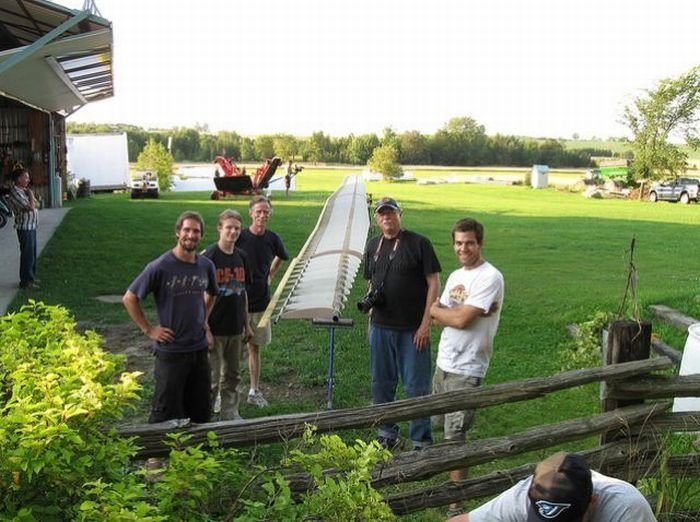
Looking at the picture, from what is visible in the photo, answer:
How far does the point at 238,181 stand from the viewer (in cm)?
3416

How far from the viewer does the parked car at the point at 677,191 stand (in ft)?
137

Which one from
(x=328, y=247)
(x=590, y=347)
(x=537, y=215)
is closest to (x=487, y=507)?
(x=590, y=347)

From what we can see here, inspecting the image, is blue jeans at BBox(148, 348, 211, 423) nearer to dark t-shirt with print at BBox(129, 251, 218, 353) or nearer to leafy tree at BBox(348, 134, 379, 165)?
dark t-shirt with print at BBox(129, 251, 218, 353)

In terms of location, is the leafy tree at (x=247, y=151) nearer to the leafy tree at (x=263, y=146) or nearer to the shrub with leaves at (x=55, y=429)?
the leafy tree at (x=263, y=146)

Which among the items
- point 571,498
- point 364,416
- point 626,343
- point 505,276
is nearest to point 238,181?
point 505,276

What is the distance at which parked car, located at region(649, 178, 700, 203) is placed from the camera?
41906 mm

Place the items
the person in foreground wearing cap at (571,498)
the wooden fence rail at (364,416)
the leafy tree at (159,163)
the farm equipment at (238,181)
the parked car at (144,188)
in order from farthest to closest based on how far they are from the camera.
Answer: the leafy tree at (159,163) → the farm equipment at (238,181) → the parked car at (144,188) → the wooden fence rail at (364,416) → the person in foreground wearing cap at (571,498)

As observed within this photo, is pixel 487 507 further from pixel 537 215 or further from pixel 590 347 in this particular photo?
pixel 537 215

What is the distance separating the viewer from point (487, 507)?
119 inches

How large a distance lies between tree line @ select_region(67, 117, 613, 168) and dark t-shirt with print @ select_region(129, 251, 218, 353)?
7775cm

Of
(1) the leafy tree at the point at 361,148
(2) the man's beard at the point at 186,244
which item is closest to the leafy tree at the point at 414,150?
(1) the leafy tree at the point at 361,148

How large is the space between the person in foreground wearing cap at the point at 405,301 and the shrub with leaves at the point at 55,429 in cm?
272

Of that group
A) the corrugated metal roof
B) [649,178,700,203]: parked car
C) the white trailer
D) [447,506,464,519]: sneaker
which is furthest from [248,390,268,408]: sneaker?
[649,178,700,203]: parked car

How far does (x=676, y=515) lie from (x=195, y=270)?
3342mm
